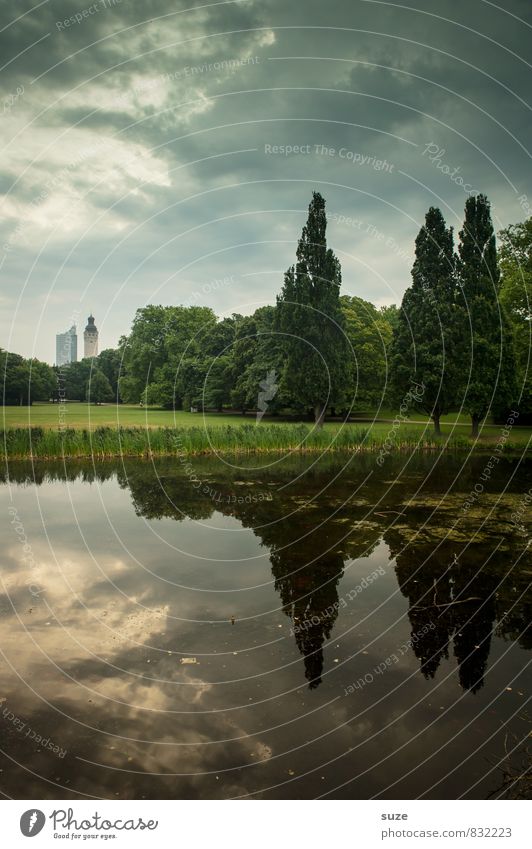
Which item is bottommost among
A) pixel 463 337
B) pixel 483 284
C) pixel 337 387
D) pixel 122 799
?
pixel 122 799

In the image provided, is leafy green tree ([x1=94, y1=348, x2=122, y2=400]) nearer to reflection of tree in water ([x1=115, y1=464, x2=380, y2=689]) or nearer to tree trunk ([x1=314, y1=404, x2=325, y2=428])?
tree trunk ([x1=314, y1=404, x2=325, y2=428])

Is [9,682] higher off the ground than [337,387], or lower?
lower

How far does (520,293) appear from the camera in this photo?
3562 cm

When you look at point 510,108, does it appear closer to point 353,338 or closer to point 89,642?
point 89,642

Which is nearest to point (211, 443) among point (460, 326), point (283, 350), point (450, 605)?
point (283, 350)

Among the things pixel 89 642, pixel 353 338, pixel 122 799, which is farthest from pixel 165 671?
pixel 353 338

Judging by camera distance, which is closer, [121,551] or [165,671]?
[165,671]

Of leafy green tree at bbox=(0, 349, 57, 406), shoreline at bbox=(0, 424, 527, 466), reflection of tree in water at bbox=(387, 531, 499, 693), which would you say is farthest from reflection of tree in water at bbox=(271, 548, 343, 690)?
leafy green tree at bbox=(0, 349, 57, 406)

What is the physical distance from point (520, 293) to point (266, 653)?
35.3 meters

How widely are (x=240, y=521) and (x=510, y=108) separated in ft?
43.7

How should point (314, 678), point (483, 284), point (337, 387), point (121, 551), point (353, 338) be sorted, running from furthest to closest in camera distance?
point (353, 338)
point (337, 387)
point (483, 284)
point (121, 551)
point (314, 678)

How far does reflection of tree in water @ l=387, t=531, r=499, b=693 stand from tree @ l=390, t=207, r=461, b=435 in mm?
22526

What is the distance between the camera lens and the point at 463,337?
107 feet

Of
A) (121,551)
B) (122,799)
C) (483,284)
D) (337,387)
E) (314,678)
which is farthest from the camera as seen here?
(337,387)
